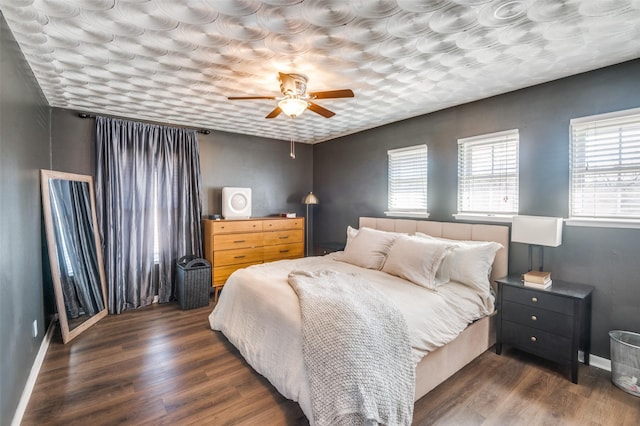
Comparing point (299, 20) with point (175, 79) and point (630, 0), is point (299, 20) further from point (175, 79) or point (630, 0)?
point (630, 0)

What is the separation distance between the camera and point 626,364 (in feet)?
7.14

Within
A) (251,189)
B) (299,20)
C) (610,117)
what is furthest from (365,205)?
(299,20)

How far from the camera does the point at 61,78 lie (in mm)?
2674

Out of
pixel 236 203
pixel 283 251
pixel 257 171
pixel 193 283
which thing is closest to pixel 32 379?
pixel 193 283

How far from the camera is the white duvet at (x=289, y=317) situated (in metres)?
1.94

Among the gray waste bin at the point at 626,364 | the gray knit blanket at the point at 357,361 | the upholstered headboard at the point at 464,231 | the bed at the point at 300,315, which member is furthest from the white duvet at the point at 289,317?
the gray waste bin at the point at 626,364

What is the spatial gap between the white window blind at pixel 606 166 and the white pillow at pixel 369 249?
1685 mm

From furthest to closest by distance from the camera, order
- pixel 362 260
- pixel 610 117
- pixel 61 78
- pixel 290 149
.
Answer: pixel 290 149 → pixel 362 260 → pixel 61 78 → pixel 610 117

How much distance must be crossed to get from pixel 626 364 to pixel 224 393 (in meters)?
2.95

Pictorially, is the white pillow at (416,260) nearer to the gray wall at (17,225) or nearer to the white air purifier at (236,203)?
the white air purifier at (236,203)

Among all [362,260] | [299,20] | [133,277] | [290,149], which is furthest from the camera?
[290,149]

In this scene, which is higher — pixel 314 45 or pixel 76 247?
pixel 314 45

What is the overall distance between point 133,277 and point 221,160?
203 cm

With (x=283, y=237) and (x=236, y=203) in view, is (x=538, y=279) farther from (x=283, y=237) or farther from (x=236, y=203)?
(x=236, y=203)
